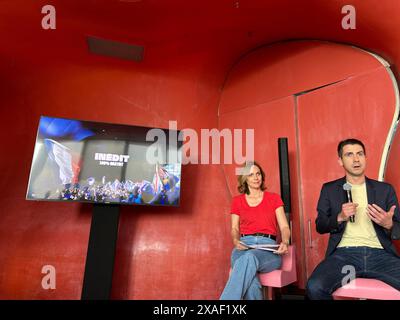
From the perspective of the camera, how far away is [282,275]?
193cm

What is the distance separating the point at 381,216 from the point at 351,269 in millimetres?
353

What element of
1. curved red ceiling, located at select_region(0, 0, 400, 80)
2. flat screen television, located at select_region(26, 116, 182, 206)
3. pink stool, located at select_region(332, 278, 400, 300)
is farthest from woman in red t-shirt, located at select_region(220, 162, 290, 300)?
curved red ceiling, located at select_region(0, 0, 400, 80)

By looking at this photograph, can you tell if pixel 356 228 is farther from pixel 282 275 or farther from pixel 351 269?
pixel 282 275

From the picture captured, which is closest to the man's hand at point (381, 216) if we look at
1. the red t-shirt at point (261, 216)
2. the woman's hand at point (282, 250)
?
the woman's hand at point (282, 250)

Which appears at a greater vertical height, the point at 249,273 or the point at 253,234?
the point at 253,234

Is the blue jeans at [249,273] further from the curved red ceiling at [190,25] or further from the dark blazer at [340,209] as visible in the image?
the curved red ceiling at [190,25]

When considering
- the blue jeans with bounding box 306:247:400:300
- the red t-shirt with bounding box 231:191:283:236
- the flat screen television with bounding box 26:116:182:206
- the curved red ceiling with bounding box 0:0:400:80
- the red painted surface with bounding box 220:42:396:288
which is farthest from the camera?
the flat screen television with bounding box 26:116:182:206

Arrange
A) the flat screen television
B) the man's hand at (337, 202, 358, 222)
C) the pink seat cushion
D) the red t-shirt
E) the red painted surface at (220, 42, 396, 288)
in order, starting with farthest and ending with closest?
the flat screen television → the red painted surface at (220, 42, 396, 288) → the red t-shirt → the pink seat cushion → the man's hand at (337, 202, 358, 222)

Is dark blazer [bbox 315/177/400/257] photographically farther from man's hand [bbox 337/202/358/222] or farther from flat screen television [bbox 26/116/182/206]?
flat screen television [bbox 26/116/182/206]

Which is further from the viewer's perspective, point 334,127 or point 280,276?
point 334,127

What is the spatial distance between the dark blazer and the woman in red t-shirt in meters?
0.30

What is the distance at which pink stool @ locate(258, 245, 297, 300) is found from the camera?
6.23ft

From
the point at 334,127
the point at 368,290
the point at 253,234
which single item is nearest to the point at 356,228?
the point at 368,290

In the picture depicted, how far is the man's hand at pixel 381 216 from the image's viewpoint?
170cm
